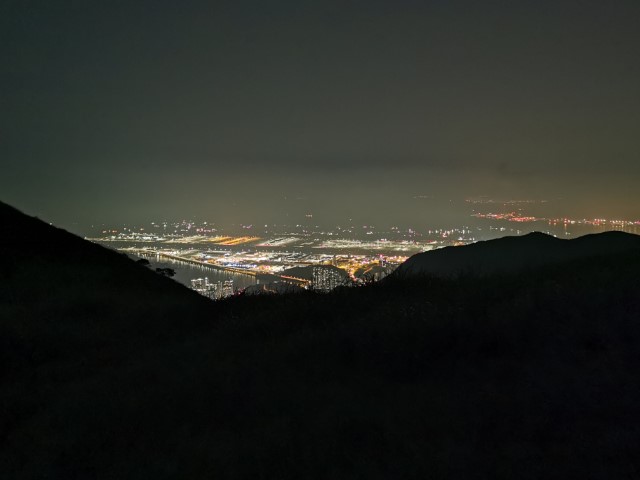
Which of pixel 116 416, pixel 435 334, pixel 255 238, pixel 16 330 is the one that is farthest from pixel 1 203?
pixel 255 238

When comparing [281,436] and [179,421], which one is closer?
[281,436]

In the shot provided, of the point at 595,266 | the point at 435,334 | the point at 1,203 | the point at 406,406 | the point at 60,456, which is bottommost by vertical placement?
the point at 60,456

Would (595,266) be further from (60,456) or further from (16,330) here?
(16,330)

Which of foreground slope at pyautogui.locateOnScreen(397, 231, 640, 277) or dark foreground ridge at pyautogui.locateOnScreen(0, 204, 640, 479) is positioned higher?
foreground slope at pyautogui.locateOnScreen(397, 231, 640, 277)

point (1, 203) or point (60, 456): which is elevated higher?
point (1, 203)

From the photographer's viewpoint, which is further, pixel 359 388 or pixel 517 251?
pixel 517 251

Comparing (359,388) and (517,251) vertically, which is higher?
(517,251)

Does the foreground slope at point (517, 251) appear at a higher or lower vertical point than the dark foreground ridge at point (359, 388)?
higher

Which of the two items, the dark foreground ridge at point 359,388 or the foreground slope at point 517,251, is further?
the foreground slope at point 517,251
